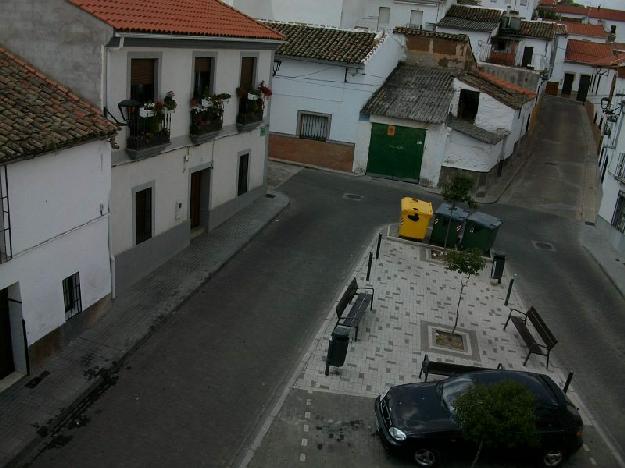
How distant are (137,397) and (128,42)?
695cm

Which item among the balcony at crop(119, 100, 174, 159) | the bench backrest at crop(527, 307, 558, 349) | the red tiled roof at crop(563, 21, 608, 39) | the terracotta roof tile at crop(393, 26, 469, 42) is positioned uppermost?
the red tiled roof at crop(563, 21, 608, 39)

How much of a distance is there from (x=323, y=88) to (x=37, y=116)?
631 inches

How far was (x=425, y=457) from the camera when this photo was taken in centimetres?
898

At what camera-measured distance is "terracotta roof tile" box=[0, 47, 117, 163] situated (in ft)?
29.2

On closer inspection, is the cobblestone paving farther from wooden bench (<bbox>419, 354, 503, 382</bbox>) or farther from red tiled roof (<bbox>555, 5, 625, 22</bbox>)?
red tiled roof (<bbox>555, 5, 625, 22</bbox>)

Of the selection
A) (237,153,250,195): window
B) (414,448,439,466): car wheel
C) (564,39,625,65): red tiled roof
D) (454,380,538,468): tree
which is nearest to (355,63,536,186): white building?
(237,153,250,195): window

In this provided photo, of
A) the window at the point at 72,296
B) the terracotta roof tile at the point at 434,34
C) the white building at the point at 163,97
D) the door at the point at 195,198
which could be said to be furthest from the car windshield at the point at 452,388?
the terracotta roof tile at the point at 434,34

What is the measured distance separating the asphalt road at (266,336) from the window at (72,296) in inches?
58.9

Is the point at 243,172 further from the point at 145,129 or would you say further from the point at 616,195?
the point at 616,195

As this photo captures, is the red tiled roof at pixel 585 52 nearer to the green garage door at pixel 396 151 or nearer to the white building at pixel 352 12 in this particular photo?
the white building at pixel 352 12

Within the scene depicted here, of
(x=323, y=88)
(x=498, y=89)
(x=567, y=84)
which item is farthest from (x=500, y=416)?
(x=567, y=84)

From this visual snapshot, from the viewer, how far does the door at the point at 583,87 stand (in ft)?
174

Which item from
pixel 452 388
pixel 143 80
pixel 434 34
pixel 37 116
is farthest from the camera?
pixel 434 34

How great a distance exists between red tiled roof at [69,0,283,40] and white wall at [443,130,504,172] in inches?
349
